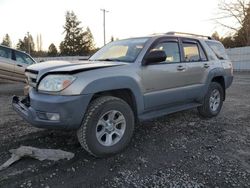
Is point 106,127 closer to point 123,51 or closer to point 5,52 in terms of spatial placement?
point 123,51

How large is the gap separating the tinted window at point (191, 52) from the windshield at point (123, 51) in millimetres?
1079

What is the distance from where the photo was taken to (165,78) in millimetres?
4910

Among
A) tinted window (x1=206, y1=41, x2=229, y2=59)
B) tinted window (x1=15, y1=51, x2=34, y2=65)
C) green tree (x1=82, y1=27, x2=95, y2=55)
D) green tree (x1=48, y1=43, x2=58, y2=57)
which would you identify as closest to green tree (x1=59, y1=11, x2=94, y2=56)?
green tree (x1=82, y1=27, x2=95, y2=55)

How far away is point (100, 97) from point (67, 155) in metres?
0.94

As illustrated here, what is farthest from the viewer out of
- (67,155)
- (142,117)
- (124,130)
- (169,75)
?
(169,75)

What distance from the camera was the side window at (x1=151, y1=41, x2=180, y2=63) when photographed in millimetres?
5152

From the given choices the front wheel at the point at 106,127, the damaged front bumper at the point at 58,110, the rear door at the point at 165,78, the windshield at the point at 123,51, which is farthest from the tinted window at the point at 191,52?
the damaged front bumper at the point at 58,110

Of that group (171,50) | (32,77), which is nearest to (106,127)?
(32,77)

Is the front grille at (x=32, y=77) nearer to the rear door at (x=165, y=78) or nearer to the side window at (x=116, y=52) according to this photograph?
the side window at (x=116, y=52)

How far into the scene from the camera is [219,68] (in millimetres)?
6461

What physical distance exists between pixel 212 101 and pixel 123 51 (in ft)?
8.89

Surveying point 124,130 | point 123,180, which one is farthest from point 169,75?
point 123,180

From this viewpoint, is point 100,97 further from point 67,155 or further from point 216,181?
point 216,181

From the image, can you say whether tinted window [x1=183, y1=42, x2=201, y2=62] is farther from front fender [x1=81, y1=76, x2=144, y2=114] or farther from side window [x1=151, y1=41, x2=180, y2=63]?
front fender [x1=81, y1=76, x2=144, y2=114]
